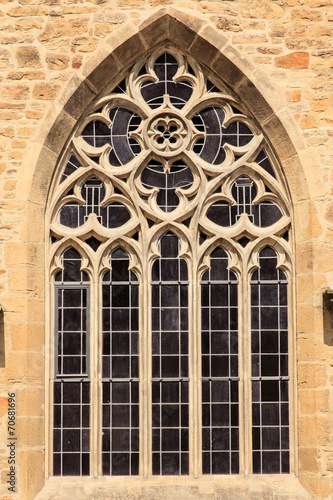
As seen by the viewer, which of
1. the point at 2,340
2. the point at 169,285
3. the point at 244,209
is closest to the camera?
the point at 2,340

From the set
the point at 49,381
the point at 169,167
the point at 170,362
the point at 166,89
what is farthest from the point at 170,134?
the point at 49,381

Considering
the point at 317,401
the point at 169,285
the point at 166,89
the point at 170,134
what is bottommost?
the point at 317,401

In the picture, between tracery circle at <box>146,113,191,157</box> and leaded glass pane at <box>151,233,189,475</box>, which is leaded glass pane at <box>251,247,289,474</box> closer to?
leaded glass pane at <box>151,233,189,475</box>

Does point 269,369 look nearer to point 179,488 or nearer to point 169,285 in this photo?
point 169,285

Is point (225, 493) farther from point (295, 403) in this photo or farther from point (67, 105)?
point (67, 105)

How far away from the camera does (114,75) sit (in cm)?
1066

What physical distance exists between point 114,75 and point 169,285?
8.76ft

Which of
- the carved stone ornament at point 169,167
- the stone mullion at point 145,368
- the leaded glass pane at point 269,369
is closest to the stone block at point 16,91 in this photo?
the carved stone ornament at point 169,167

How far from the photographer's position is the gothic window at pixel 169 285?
1021 centimetres

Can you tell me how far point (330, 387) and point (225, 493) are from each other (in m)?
1.72

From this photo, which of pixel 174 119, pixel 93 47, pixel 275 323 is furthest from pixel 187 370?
pixel 93 47

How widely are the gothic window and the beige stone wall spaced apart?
9.8 inches

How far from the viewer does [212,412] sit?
10258 mm

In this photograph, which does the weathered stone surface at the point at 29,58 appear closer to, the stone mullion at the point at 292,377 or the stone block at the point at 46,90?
the stone block at the point at 46,90
